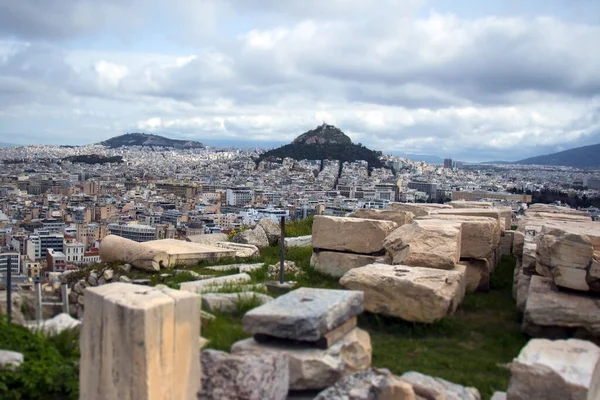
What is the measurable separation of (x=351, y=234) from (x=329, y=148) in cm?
13635

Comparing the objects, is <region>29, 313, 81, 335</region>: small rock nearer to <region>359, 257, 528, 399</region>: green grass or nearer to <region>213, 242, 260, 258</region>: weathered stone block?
<region>359, 257, 528, 399</region>: green grass

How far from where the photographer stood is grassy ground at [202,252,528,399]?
523 centimetres

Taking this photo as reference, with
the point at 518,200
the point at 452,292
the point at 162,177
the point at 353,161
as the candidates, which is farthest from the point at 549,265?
the point at 162,177

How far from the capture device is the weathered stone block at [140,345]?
3.65 m

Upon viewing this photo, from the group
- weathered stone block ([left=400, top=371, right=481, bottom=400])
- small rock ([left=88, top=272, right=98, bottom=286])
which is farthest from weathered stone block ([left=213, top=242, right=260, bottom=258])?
weathered stone block ([left=400, top=371, right=481, bottom=400])

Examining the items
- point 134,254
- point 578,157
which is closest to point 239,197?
point 134,254

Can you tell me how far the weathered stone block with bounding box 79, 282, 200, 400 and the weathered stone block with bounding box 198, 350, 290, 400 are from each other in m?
0.12

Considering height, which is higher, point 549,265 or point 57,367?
point 549,265

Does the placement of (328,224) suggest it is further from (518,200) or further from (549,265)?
(518,200)

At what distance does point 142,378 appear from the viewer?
363 cm

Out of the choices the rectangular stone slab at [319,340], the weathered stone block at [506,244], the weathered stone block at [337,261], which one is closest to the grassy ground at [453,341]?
the rectangular stone slab at [319,340]

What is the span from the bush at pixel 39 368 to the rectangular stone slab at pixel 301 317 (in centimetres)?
135

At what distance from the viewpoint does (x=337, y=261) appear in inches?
358

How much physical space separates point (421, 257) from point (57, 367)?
4539 millimetres
